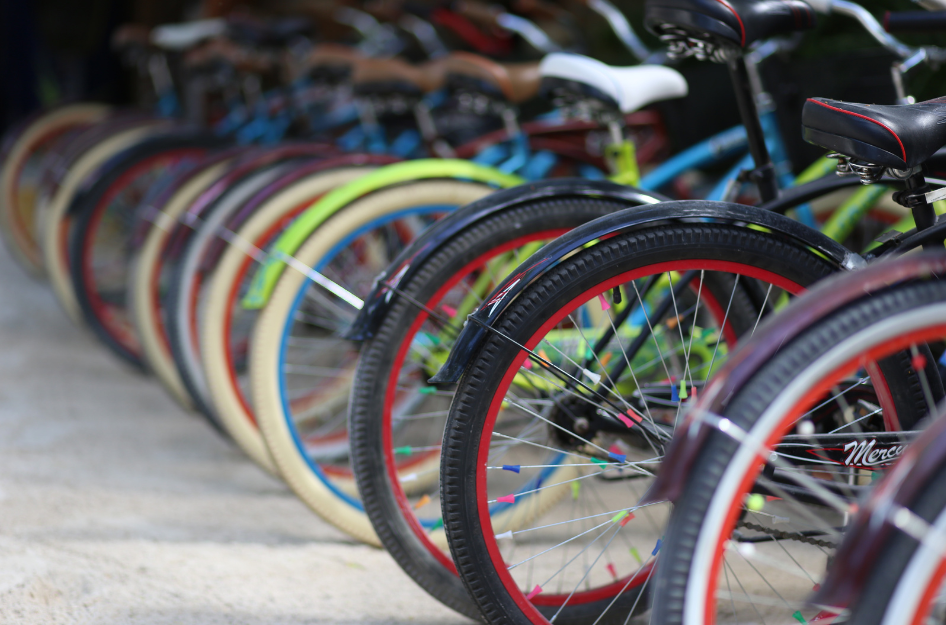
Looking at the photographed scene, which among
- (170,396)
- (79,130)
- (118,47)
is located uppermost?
(118,47)

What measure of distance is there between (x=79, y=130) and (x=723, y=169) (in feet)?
11.8

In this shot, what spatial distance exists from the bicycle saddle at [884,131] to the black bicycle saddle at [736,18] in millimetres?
410

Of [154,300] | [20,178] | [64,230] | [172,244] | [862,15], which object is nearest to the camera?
[862,15]

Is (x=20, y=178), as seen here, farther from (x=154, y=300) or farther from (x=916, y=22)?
(x=916, y=22)

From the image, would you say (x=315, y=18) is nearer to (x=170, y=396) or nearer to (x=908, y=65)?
(x=170, y=396)

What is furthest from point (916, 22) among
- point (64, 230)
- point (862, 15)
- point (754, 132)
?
point (64, 230)

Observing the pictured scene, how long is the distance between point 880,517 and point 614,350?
952mm

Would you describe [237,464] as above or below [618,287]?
below

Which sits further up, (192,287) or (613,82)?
(613,82)

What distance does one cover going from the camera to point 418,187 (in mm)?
2277

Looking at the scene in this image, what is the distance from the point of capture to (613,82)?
219 cm

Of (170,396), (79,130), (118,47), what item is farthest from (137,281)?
(118,47)

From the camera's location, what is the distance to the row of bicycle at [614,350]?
1.08m

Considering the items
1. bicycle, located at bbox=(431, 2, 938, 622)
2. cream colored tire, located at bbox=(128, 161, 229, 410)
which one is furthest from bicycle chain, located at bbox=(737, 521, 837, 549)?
cream colored tire, located at bbox=(128, 161, 229, 410)
